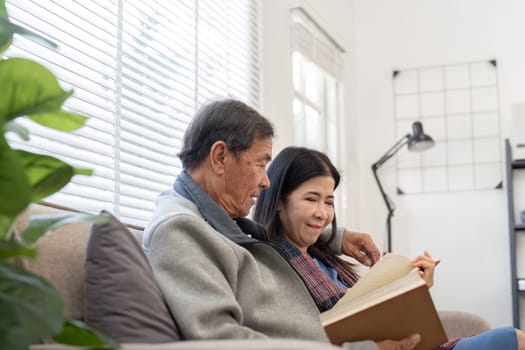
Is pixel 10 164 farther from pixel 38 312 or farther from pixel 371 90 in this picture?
pixel 371 90

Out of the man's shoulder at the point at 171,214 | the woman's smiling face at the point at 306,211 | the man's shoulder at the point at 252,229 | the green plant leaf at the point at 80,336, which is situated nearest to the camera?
the green plant leaf at the point at 80,336

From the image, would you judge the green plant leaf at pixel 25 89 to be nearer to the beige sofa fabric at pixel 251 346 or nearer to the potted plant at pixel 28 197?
the potted plant at pixel 28 197

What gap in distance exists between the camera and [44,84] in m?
0.98

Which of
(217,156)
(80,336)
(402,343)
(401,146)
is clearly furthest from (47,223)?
(401,146)

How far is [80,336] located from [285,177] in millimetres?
1632

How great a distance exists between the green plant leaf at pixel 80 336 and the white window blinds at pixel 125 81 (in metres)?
1.15

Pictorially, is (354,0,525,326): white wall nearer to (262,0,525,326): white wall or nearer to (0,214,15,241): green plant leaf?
(262,0,525,326): white wall

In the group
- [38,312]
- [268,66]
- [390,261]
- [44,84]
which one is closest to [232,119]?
[390,261]

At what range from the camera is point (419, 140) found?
16.1 ft

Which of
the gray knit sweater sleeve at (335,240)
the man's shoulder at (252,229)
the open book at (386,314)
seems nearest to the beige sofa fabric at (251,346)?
the open book at (386,314)

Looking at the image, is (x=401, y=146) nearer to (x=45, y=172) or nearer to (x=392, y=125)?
(x=392, y=125)

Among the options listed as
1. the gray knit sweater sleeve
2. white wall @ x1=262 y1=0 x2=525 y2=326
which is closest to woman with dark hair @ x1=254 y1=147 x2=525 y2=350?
the gray knit sweater sleeve

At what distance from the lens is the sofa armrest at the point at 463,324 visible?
9.12 feet

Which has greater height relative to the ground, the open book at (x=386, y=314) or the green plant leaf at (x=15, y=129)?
the green plant leaf at (x=15, y=129)
